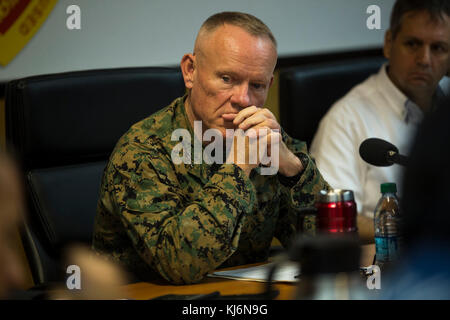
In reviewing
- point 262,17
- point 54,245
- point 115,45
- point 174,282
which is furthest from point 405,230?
point 262,17

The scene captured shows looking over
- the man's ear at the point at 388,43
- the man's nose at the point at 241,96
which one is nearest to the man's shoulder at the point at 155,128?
the man's nose at the point at 241,96

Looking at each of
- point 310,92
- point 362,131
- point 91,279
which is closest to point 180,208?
point 91,279

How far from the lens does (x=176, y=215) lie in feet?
4.49

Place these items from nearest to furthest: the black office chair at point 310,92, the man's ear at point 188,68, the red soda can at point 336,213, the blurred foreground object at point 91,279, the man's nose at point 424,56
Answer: the blurred foreground object at point 91,279 < the red soda can at point 336,213 < the man's ear at point 188,68 < the black office chair at point 310,92 < the man's nose at point 424,56

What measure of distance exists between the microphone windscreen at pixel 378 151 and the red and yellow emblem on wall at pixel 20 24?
50.6 inches

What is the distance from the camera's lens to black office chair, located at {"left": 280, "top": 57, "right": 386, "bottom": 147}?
7.12 ft

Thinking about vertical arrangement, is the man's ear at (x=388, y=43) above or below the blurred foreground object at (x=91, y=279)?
above

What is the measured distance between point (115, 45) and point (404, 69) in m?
0.99

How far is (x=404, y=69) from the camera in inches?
93.4

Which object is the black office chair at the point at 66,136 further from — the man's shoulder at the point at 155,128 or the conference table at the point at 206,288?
the conference table at the point at 206,288

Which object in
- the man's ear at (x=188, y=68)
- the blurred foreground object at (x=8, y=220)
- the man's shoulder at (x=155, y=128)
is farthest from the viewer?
the man's ear at (x=188, y=68)

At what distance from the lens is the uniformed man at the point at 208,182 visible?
134cm

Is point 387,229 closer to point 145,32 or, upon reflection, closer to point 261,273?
point 261,273

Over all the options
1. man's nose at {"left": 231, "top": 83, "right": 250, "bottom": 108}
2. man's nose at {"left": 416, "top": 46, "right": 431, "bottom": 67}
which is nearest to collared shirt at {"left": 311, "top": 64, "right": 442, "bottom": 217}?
man's nose at {"left": 416, "top": 46, "right": 431, "bottom": 67}
